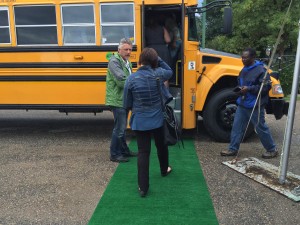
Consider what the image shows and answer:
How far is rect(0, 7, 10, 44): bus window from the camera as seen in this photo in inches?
229

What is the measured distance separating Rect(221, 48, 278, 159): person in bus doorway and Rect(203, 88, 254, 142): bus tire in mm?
686

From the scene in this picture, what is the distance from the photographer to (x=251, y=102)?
4.87 metres

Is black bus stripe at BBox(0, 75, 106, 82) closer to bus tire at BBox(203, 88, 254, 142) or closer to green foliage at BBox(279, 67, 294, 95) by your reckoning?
bus tire at BBox(203, 88, 254, 142)

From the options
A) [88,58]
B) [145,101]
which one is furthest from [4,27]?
[145,101]

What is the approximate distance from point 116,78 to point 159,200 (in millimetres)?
1678

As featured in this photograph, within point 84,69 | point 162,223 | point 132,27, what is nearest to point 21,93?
point 84,69

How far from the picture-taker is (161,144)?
3998 mm

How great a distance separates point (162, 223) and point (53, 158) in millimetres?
2576

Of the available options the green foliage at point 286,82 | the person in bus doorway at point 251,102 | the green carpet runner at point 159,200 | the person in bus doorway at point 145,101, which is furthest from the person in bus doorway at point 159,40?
the green foliage at point 286,82

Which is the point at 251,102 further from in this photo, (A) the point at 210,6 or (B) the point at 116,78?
(B) the point at 116,78

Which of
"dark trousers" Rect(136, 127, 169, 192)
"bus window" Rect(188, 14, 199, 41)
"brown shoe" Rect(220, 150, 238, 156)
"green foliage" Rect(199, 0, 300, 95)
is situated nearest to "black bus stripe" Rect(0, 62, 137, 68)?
"bus window" Rect(188, 14, 199, 41)

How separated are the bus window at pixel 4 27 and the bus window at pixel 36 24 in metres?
0.18

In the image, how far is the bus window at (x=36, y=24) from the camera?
5730mm

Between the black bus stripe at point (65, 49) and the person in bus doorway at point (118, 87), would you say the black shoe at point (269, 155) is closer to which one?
the person in bus doorway at point (118, 87)
